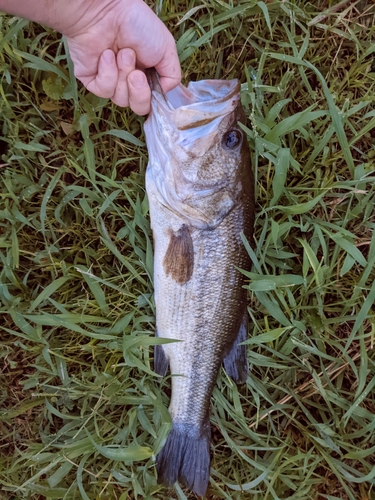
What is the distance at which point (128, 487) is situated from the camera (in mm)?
2416

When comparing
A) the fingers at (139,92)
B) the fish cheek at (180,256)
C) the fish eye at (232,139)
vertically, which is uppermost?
the fingers at (139,92)

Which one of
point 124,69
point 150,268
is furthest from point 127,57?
point 150,268

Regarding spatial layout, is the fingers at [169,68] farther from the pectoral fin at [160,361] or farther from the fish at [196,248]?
the pectoral fin at [160,361]

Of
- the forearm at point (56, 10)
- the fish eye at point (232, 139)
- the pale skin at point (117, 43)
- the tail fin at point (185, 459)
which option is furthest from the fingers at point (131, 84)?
the tail fin at point (185, 459)

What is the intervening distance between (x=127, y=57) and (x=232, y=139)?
24.5 inches

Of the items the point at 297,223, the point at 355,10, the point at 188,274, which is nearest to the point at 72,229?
the point at 188,274

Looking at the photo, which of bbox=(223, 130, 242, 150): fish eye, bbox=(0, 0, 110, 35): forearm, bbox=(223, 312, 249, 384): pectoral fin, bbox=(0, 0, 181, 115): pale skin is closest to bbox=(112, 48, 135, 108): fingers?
bbox=(0, 0, 181, 115): pale skin

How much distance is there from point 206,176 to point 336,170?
2.76ft

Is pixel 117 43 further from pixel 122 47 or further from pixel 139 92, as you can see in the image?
pixel 139 92

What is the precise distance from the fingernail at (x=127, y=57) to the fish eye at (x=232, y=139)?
1.85 feet

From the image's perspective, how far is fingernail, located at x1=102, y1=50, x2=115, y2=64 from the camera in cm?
202

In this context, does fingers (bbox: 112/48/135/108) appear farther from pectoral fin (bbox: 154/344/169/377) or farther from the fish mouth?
pectoral fin (bbox: 154/344/169/377)

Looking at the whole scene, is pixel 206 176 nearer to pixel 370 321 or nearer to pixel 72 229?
pixel 72 229

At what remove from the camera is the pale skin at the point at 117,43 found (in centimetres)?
195
